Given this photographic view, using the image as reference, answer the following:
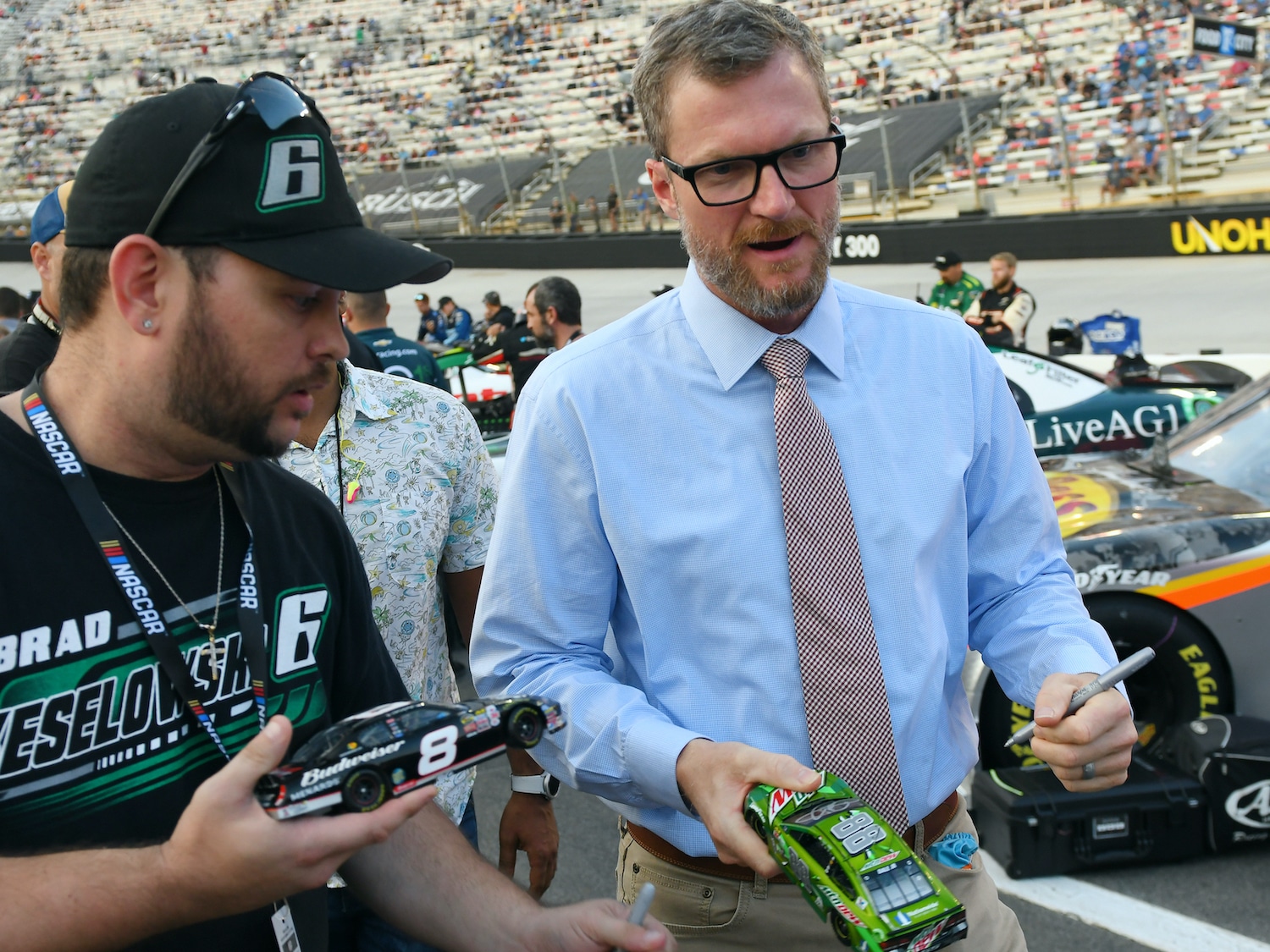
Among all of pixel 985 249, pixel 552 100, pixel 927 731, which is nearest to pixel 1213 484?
pixel 927 731

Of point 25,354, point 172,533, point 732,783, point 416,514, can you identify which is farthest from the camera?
point 25,354

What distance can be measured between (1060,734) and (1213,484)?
10.9 ft

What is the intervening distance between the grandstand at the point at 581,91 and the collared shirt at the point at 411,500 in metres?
21.2

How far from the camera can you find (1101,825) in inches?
159

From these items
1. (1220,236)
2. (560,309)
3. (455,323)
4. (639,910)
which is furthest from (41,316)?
(1220,236)

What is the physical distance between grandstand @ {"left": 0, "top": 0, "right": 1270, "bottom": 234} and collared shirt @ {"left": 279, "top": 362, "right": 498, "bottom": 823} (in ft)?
69.7

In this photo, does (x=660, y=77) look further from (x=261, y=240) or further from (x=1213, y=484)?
(x=1213, y=484)

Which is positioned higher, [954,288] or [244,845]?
[244,845]

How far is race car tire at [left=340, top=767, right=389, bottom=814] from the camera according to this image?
1340 millimetres

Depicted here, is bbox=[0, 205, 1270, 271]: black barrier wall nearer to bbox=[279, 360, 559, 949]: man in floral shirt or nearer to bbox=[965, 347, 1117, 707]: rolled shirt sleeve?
bbox=[965, 347, 1117, 707]: rolled shirt sleeve

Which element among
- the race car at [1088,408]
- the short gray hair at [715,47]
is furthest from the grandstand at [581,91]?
the short gray hair at [715,47]

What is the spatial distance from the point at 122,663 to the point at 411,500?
1.13 m

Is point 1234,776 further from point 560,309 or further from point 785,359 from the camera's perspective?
point 560,309

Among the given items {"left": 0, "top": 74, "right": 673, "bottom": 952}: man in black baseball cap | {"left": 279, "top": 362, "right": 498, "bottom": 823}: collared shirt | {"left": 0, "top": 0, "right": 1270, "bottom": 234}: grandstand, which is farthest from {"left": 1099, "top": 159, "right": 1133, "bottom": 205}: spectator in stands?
{"left": 0, "top": 74, "right": 673, "bottom": 952}: man in black baseball cap
